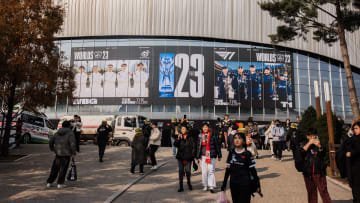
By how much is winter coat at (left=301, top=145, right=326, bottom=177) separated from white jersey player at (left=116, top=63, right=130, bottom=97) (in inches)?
986

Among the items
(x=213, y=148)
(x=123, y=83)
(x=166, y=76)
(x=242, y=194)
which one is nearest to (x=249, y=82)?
(x=166, y=76)

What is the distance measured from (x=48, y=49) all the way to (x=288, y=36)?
11435 mm

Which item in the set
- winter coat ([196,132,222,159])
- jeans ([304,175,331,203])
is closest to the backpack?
jeans ([304,175,331,203])

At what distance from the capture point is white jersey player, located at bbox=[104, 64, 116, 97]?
28.8 metres

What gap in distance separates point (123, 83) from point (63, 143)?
71.9 feet

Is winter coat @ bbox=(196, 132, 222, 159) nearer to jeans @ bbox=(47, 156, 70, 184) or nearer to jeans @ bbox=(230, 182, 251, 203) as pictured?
jeans @ bbox=(230, 182, 251, 203)

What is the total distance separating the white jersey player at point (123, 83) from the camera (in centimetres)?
2864

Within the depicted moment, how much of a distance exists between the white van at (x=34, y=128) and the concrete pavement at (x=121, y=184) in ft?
23.6

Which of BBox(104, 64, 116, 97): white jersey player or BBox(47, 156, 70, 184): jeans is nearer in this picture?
BBox(47, 156, 70, 184): jeans

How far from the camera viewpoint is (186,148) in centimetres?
704

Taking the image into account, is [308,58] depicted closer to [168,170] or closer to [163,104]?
[163,104]

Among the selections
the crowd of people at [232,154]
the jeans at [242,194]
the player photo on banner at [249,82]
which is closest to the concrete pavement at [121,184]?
the crowd of people at [232,154]

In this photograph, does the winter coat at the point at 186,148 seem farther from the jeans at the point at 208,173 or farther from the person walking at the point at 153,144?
the person walking at the point at 153,144

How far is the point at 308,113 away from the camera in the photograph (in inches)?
540
